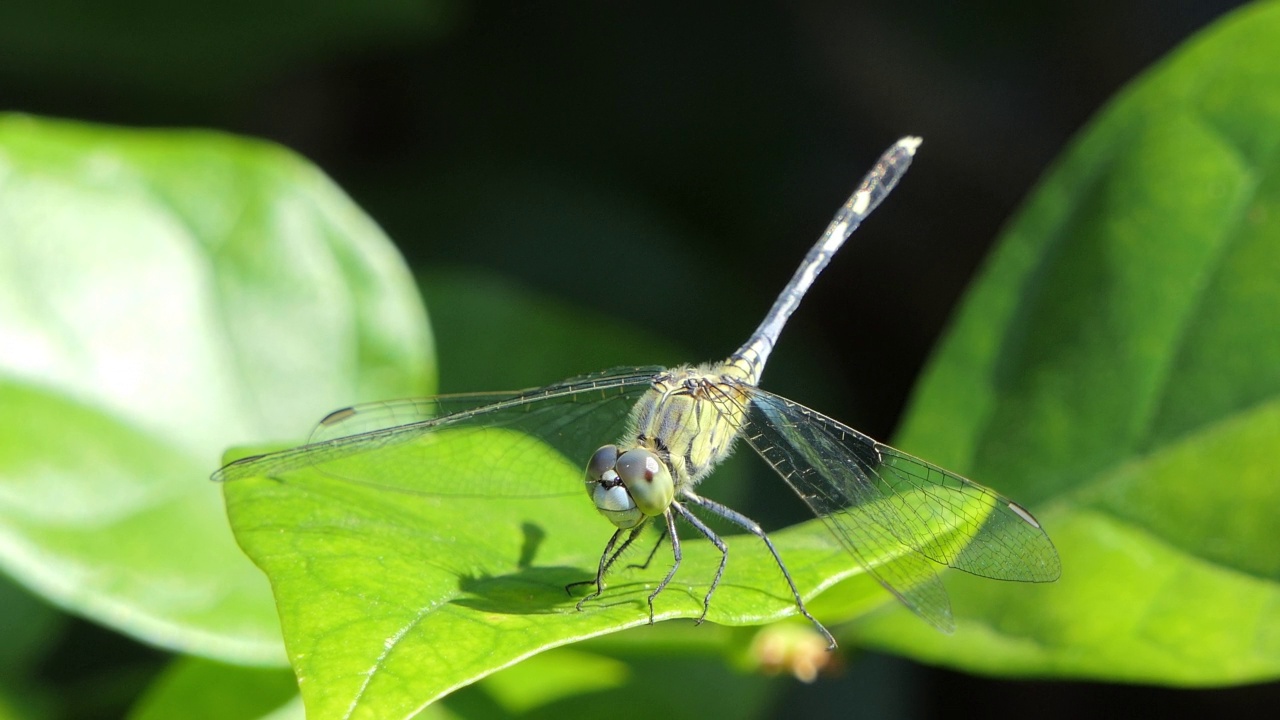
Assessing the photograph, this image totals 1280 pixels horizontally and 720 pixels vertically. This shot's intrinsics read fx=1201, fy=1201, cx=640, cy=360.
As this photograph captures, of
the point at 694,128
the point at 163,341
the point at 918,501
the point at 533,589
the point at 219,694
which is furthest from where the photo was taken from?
the point at 694,128

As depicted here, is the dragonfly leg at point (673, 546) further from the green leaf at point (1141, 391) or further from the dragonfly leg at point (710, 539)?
the green leaf at point (1141, 391)

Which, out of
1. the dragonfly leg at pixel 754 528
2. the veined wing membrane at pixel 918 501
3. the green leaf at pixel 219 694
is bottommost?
the green leaf at pixel 219 694

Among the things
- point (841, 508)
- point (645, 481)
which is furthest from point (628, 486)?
point (841, 508)

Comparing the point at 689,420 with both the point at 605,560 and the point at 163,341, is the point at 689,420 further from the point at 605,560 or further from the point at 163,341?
the point at 163,341

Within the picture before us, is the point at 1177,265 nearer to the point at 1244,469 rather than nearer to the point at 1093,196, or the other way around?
the point at 1093,196

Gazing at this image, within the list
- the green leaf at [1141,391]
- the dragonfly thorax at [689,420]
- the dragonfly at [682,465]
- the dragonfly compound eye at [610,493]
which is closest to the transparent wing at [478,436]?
the dragonfly at [682,465]

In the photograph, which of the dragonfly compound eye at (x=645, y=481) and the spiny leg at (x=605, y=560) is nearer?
the spiny leg at (x=605, y=560)
